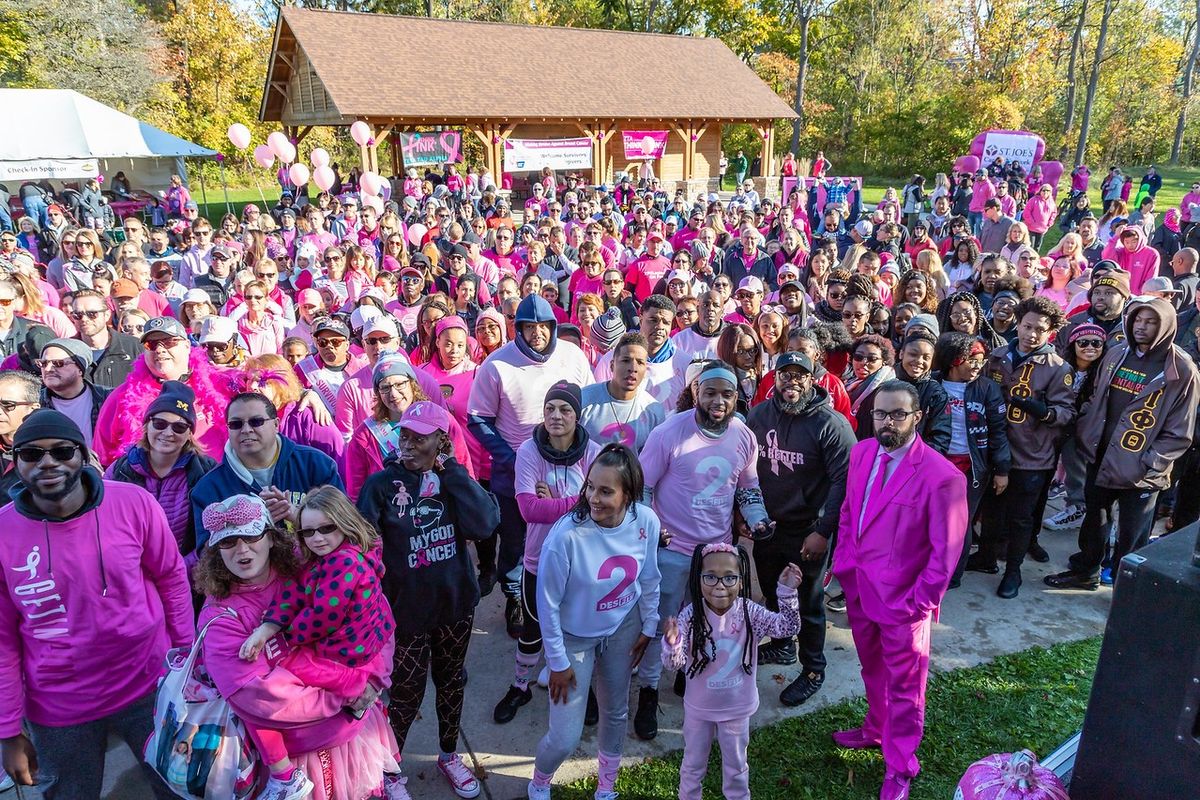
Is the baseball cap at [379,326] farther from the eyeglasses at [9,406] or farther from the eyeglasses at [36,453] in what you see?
the eyeglasses at [36,453]

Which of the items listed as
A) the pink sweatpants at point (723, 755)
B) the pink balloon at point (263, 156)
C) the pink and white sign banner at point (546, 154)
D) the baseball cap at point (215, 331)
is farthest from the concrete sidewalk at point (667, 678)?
the pink and white sign banner at point (546, 154)

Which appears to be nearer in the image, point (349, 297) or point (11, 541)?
point (11, 541)

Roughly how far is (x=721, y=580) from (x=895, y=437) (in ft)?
3.24

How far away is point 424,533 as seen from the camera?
3102 mm

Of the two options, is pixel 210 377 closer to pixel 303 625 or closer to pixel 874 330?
pixel 303 625

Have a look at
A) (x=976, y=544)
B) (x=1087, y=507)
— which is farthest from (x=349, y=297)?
(x=1087, y=507)

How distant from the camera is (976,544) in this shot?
18.5 feet

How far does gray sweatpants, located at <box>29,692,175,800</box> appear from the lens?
2.72m

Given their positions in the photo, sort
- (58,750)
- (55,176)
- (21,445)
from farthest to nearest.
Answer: (55,176) < (58,750) < (21,445)

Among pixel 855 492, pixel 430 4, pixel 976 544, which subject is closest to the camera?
pixel 855 492

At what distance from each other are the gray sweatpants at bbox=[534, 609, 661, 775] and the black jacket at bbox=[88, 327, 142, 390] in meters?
3.90

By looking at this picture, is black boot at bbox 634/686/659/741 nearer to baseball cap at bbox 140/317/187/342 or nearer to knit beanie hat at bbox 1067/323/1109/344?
baseball cap at bbox 140/317/187/342

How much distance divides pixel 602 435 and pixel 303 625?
1.96m

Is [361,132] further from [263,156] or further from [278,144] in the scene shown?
[263,156]
